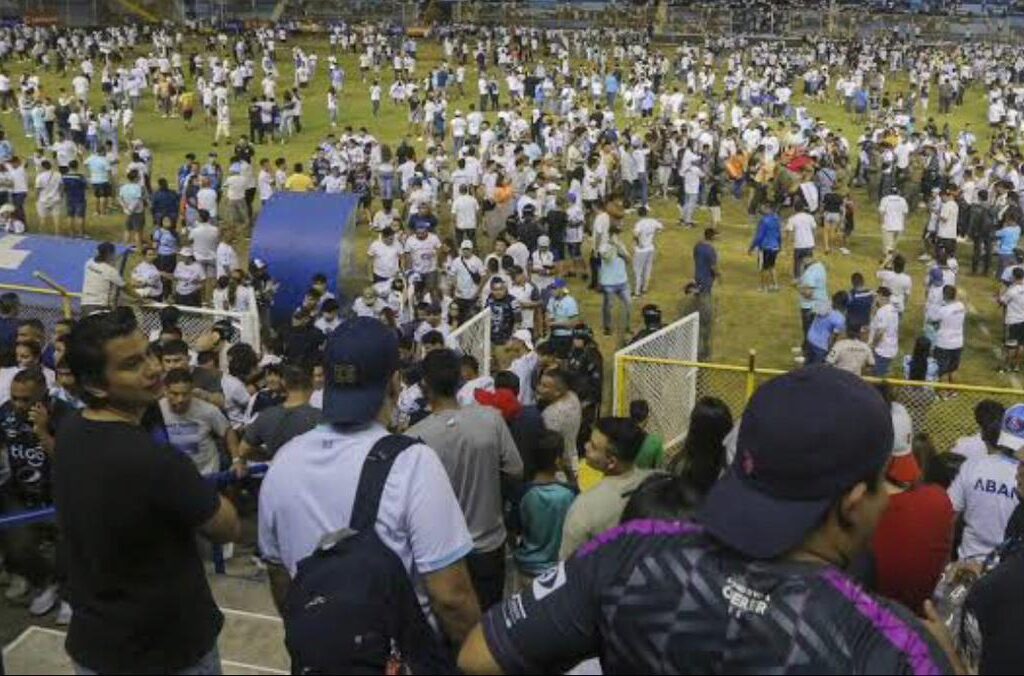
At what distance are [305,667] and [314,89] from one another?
38.3 m

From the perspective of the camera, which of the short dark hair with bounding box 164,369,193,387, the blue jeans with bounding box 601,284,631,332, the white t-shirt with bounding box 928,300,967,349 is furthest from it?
the blue jeans with bounding box 601,284,631,332

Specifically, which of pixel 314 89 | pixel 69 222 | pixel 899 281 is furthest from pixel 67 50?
pixel 899 281

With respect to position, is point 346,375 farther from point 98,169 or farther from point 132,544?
point 98,169

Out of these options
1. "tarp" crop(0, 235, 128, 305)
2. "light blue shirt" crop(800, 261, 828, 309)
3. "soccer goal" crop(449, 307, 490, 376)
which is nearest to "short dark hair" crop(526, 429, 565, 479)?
"soccer goal" crop(449, 307, 490, 376)

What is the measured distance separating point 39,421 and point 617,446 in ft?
10.5

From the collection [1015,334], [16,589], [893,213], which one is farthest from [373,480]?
[893,213]

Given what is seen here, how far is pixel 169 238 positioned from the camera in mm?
15305

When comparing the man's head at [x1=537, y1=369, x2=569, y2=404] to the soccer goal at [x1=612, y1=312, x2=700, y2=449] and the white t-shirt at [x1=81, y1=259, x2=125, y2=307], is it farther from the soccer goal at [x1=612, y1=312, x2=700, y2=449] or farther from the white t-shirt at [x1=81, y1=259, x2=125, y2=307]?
the white t-shirt at [x1=81, y1=259, x2=125, y2=307]

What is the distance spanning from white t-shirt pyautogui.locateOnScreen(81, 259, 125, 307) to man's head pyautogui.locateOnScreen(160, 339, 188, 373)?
4.01m

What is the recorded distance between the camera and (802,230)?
54.7 ft

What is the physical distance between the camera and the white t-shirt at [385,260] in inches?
578

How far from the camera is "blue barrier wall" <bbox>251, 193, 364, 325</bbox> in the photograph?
14.3 metres

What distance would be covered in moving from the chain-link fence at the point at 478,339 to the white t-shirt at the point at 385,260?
11.3ft

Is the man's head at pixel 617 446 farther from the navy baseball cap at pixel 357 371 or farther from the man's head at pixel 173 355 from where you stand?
the man's head at pixel 173 355
